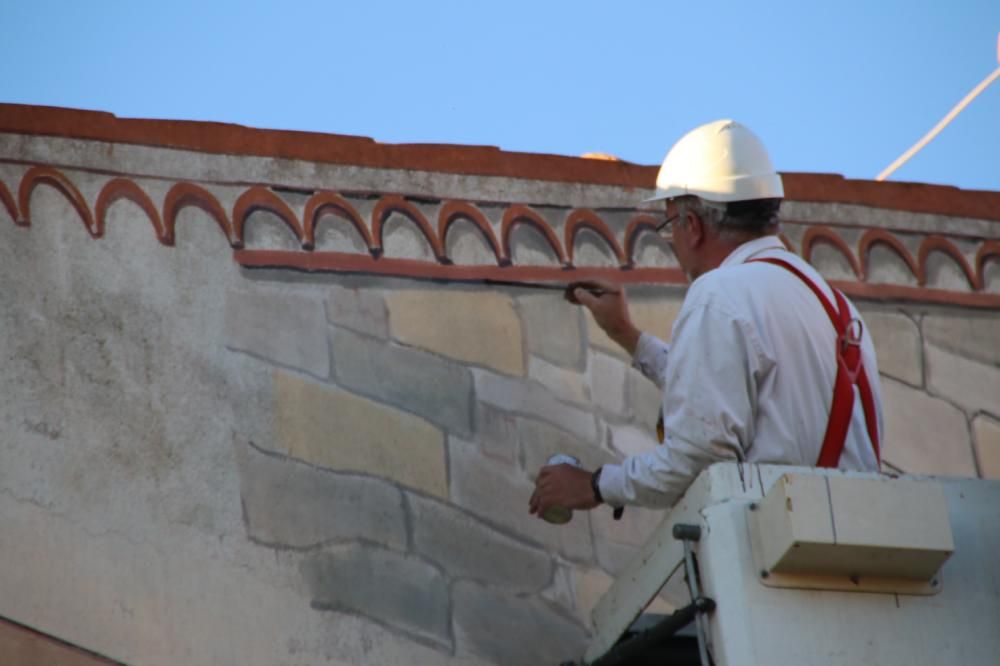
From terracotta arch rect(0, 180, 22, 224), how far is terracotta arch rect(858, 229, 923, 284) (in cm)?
274

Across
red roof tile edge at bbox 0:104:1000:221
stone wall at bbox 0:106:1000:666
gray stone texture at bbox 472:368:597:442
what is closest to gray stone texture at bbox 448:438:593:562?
stone wall at bbox 0:106:1000:666

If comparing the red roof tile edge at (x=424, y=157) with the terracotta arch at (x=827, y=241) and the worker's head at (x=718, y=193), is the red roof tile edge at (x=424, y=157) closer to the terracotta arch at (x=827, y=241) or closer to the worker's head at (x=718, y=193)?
the terracotta arch at (x=827, y=241)

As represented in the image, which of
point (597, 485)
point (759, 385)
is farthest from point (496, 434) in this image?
point (759, 385)

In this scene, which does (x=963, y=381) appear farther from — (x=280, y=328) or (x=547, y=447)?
(x=280, y=328)

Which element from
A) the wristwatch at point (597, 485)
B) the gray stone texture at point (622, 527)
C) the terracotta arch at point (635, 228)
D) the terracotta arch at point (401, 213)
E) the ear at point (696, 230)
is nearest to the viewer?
the wristwatch at point (597, 485)

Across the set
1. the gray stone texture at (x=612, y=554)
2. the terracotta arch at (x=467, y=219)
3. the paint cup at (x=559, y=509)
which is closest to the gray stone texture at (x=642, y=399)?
the gray stone texture at (x=612, y=554)

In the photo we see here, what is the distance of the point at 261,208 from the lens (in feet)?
15.6

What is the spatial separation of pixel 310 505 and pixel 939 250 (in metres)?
2.42

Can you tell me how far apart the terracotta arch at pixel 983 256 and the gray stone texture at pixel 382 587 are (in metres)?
2.24

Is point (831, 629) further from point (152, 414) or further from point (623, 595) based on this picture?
point (152, 414)

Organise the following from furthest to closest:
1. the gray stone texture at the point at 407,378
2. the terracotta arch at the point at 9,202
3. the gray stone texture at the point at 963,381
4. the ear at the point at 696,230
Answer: the gray stone texture at the point at 963,381
the gray stone texture at the point at 407,378
the terracotta arch at the point at 9,202
the ear at the point at 696,230

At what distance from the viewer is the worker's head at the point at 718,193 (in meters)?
4.08

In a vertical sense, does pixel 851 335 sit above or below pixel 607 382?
below

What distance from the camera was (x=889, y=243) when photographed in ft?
18.4
